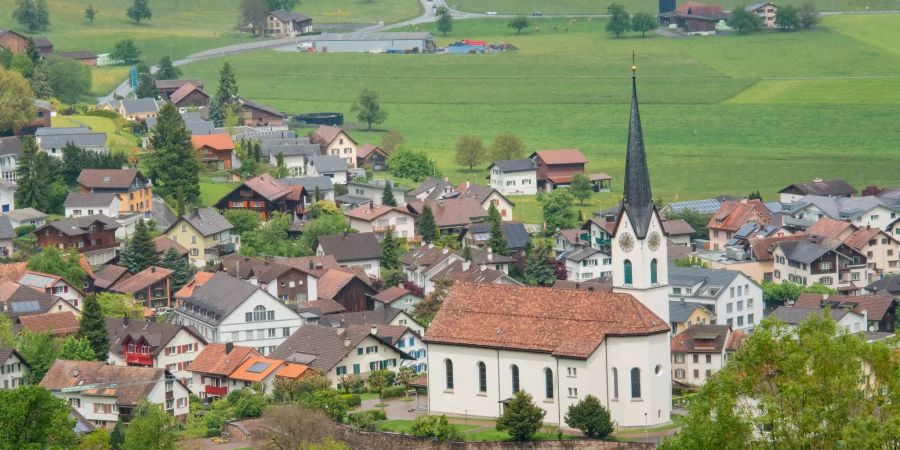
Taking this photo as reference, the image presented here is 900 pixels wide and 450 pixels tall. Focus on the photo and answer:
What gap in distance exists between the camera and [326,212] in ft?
436

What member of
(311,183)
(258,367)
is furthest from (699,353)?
(311,183)

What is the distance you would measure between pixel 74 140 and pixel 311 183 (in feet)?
51.1

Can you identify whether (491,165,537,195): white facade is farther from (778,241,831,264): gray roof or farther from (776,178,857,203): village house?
(778,241,831,264): gray roof

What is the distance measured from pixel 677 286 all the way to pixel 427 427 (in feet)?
95.6

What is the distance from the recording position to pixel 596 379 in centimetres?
8088

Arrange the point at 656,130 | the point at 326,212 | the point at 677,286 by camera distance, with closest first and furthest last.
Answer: the point at 677,286 < the point at 326,212 < the point at 656,130

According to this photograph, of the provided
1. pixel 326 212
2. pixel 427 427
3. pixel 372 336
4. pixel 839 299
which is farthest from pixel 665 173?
pixel 427 427

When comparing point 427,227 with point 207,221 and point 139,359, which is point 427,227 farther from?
point 139,359

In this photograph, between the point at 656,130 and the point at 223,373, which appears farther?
the point at 656,130

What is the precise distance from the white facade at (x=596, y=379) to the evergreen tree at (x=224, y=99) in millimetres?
90070

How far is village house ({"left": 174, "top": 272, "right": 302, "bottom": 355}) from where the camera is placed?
98375 mm

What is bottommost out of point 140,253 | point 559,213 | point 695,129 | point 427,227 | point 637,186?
point 695,129

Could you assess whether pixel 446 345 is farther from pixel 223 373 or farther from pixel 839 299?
pixel 839 299

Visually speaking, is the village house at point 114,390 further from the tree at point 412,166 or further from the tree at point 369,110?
the tree at point 369,110
